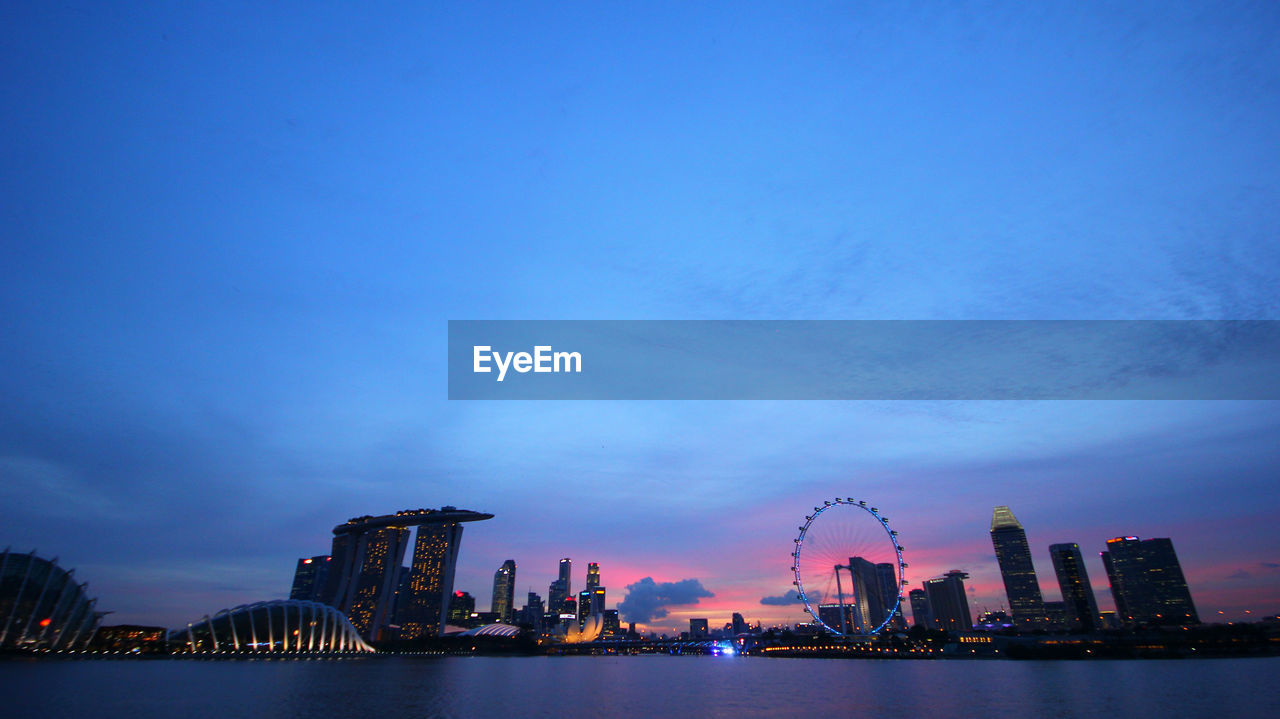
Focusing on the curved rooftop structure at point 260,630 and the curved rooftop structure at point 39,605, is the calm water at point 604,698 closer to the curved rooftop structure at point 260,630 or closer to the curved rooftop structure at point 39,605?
the curved rooftop structure at point 39,605

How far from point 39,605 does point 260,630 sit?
4044 centimetres

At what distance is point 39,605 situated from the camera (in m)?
120

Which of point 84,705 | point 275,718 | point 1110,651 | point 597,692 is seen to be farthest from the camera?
point 1110,651

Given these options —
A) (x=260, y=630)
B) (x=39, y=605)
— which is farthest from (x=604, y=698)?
(x=39, y=605)

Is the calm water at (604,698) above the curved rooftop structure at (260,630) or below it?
below

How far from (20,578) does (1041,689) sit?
581 feet

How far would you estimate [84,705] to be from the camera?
4584 centimetres

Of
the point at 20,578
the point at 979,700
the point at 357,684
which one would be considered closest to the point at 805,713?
the point at 979,700

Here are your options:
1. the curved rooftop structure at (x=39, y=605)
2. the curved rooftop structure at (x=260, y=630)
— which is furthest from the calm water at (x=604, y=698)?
the curved rooftop structure at (x=260, y=630)

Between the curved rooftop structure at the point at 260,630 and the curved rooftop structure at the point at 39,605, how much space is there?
21429 millimetres

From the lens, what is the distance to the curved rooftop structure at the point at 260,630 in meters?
138

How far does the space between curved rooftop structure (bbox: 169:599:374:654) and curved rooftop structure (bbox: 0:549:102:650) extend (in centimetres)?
2143

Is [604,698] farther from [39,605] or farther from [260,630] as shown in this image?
[39,605]

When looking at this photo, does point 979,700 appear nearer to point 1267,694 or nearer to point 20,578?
point 1267,694
